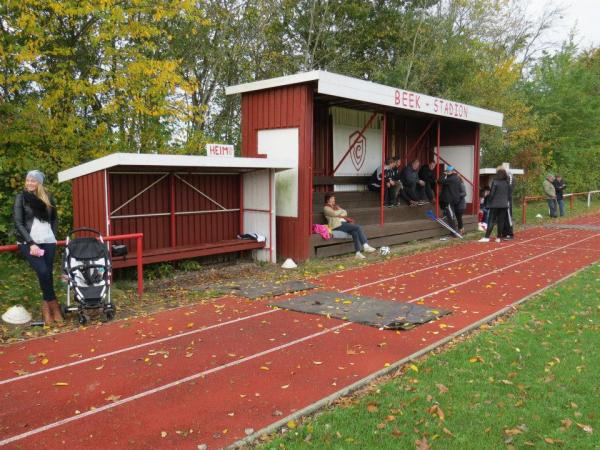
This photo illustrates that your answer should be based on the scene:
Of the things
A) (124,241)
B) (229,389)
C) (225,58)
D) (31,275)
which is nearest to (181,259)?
(124,241)

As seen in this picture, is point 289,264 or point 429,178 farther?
point 429,178

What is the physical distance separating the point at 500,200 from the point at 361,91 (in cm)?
530

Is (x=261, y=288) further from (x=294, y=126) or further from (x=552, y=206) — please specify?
(x=552, y=206)

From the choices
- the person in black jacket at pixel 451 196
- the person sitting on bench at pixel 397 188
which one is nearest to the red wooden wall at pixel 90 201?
the person sitting on bench at pixel 397 188

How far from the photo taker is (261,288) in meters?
9.02

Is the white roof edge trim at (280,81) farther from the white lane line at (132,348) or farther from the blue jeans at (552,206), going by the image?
the blue jeans at (552,206)

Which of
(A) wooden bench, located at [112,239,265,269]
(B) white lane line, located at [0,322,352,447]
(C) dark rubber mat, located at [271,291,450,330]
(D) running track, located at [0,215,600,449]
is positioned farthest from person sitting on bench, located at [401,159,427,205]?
(B) white lane line, located at [0,322,352,447]

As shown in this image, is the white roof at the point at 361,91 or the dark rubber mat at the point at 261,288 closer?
the dark rubber mat at the point at 261,288

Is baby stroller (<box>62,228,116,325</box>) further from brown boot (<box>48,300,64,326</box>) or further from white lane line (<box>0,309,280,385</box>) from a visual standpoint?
white lane line (<box>0,309,280,385</box>)

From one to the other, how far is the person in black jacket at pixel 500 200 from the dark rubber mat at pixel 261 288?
25.2ft

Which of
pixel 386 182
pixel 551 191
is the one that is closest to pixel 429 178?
pixel 386 182

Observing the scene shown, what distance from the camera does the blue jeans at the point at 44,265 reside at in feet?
22.5

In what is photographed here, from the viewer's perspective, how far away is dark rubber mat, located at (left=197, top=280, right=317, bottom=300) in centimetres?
862

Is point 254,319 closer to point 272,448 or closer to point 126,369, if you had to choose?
point 126,369
